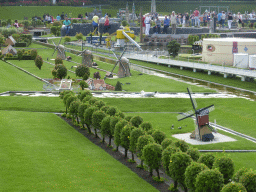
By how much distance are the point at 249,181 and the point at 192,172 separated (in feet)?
10.7

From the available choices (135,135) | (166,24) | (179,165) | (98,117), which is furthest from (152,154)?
(166,24)

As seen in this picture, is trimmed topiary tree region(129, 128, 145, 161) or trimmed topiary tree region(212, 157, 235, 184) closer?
trimmed topiary tree region(212, 157, 235, 184)

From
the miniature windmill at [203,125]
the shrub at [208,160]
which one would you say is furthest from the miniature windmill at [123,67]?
the shrub at [208,160]

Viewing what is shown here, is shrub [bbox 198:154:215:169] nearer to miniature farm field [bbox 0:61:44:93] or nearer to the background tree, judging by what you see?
miniature farm field [bbox 0:61:44:93]

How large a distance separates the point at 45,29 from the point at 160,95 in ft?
320

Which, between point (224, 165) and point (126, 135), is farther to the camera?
A: point (126, 135)

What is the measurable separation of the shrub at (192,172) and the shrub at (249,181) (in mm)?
2363

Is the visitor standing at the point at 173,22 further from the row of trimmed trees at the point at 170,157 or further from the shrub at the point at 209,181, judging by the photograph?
the shrub at the point at 209,181

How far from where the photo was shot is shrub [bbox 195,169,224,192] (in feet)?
80.4

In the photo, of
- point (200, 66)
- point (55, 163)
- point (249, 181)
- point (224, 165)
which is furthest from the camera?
point (200, 66)

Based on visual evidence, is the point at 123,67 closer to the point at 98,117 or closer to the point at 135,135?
the point at 98,117

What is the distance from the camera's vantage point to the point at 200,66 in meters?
75.2

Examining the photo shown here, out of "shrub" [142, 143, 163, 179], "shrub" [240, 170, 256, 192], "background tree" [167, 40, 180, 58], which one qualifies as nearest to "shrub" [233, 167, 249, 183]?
"shrub" [240, 170, 256, 192]

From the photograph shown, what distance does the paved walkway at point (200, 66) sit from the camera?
66.2 metres
